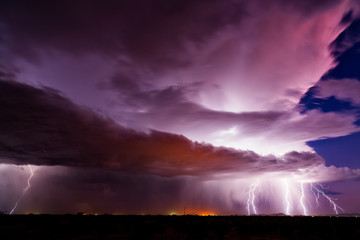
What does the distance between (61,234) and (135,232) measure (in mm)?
11498

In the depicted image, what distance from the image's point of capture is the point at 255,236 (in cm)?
4588

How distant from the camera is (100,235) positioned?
43250mm

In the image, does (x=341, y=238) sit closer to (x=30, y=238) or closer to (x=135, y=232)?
(x=135, y=232)

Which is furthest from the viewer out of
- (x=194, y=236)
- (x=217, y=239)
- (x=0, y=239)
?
(x=194, y=236)

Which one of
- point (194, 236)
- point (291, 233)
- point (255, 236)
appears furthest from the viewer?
point (291, 233)

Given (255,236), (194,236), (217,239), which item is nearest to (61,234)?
(194,236)

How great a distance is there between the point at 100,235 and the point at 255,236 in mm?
24834

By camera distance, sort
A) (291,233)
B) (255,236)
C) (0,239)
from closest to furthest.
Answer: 1. (0,239)
2. (255,236)
3. (291,233)

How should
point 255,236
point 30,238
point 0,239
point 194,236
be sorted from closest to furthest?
point 0,239
point 30,238
point 194,236
point 255,236

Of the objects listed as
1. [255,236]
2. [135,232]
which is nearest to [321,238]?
[255,236]

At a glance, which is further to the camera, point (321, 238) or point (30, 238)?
point (321, 238)

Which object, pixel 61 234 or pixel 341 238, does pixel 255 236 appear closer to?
pixel 341 238

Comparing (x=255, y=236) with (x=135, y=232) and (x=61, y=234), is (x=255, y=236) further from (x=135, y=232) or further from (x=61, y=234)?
(x=61, y=234)

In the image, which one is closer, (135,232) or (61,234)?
(61,234)
